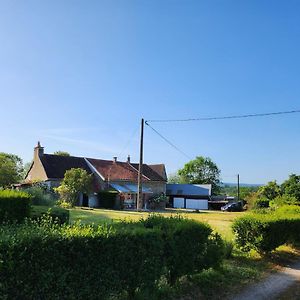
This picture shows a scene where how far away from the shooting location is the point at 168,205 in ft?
221

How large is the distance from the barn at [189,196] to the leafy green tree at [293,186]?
26552 millimetres

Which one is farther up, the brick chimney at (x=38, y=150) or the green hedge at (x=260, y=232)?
the brick chimney at (x=38, y=150)

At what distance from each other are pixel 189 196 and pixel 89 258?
224ft

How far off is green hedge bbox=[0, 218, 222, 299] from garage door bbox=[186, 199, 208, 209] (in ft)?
197

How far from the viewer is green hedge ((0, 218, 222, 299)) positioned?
4.88 m

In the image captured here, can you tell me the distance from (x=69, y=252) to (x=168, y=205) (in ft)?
205

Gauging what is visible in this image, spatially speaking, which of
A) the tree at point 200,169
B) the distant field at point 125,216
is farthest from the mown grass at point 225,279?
the tree at point 200,169

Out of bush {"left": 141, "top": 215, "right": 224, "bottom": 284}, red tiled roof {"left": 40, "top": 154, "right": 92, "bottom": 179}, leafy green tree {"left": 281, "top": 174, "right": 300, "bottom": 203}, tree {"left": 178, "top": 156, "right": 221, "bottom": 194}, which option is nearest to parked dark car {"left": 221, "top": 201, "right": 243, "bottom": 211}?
→ leafy green tree {"left": 281, "top": 174, "right": 300, "bottom": 203}

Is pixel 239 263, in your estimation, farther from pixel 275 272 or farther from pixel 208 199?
pixel 208 199

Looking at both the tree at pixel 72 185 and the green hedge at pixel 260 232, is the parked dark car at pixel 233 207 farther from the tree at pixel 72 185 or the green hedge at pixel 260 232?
the green hedge at pixel 260 232

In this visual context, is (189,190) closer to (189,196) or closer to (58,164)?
(189,196)

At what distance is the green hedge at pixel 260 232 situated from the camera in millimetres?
13391

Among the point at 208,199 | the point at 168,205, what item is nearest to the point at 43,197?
the point at 168,205

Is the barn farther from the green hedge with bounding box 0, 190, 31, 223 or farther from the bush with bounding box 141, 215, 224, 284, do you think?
the bush with bounding box 141, 215, 224, 284
